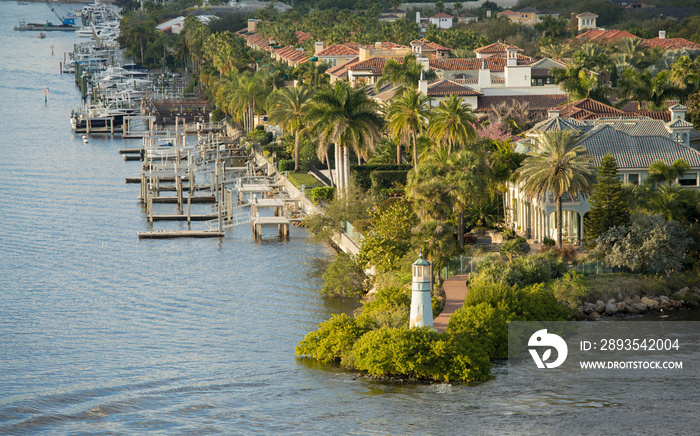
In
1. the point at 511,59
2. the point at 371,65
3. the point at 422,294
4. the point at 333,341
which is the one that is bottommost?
the point at 333,341

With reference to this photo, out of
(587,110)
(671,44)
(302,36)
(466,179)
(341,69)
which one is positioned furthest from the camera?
(302,36)

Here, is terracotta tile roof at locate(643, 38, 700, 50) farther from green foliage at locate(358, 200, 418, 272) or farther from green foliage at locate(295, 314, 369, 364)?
green foliage at locate(295, 314, 369, 364)

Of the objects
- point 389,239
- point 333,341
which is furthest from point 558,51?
point 333,341

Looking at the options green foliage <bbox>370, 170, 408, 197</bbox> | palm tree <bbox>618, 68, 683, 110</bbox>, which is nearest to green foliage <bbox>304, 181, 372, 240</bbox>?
green foliage <bbox>370, 170, 408, 197</bbox>

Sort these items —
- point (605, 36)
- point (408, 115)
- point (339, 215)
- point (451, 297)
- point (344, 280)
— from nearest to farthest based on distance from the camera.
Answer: point (451, 297) < point (344, 280) < point (339, 215) < point (408, 115) < point (605, 36)

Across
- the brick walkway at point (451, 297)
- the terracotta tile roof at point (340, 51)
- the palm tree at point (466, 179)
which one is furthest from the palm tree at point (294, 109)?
the terracotta tile roof at point (340, 51)

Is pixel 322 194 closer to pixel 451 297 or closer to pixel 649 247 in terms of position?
pixel 451 297

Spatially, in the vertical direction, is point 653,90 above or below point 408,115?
above
